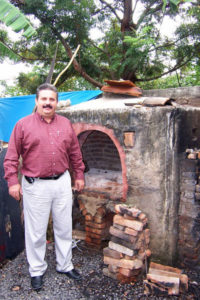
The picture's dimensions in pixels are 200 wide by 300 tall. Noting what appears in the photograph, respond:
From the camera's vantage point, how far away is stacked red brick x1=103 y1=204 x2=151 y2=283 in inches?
115

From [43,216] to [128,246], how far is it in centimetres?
103

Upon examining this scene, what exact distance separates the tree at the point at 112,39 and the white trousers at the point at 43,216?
5458 mm

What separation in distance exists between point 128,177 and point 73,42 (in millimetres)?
6201

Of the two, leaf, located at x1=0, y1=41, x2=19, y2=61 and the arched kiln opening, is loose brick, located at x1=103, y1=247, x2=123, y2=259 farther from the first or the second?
leaf, located at x1=0, y1=41, x2=19, y2=61

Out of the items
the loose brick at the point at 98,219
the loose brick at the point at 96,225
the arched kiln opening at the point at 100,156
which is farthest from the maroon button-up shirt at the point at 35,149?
the arched kiln opening at the point at 100,156

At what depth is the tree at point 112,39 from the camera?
7441mm

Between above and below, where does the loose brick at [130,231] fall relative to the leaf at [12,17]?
below

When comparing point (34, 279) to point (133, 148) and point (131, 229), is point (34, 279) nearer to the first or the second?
point (131, 229)

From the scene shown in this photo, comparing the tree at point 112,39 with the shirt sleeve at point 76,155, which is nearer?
the shirt sleeve at point 76,155

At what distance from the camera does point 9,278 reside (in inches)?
124

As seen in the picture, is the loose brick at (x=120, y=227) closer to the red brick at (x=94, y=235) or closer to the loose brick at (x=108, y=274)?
the loose brick at (x=108, y=274)

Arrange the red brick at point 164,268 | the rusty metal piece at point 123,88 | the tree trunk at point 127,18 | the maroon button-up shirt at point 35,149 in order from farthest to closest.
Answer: the tree trunk at point 127,18, the rusty metal piece at point 123,88, the red brick at point 164,268, the maroon button-up shirt at point 35,149

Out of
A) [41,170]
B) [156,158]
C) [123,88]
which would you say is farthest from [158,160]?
[123,88]

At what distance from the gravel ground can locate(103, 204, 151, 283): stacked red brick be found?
0.14 metres
